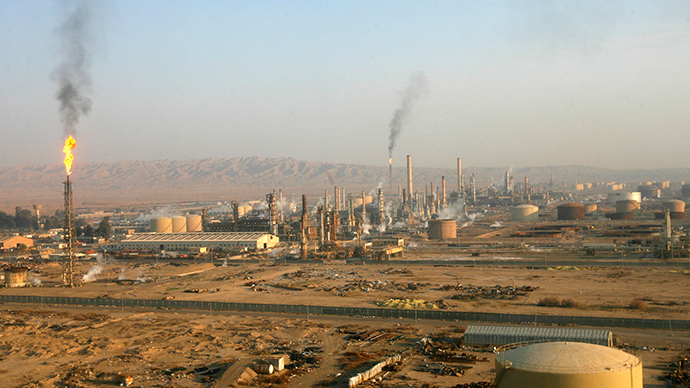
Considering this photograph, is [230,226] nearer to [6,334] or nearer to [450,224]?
[450,224]

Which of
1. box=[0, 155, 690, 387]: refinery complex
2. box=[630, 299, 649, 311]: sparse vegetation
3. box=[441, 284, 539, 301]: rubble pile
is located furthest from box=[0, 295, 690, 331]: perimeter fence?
box=[441, 284, 539, 301]: rubble pile

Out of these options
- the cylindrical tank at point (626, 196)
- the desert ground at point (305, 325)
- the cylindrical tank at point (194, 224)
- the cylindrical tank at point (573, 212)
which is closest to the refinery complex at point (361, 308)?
the desert ground at point (305, 325)

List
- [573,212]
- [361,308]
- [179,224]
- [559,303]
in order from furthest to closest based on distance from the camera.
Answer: [573,212]
[179,224]
[559,303]
[361,308]

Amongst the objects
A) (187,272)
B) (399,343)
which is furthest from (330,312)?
(187,272)

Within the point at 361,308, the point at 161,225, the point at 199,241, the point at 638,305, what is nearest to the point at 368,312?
the point at 361,308

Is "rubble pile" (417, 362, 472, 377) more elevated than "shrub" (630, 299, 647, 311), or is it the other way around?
"rubble pile" (417, 362, 472, 377)

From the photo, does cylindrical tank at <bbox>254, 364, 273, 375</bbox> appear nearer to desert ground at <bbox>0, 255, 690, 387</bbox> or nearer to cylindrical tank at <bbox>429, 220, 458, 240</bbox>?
desert ground at <bbox>0, 255, 690, 387</bbox>

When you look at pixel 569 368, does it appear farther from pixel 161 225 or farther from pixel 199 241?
pixel 161 225
